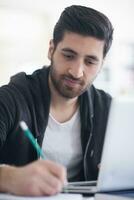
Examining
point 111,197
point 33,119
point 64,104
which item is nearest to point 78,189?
point 111,197

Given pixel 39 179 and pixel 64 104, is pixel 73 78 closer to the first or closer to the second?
pixel 64 104

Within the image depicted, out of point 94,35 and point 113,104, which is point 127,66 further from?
point 113,104

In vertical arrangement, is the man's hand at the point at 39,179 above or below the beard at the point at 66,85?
below

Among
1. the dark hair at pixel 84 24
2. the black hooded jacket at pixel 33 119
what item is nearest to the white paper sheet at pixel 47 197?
the black hooded jacket at pixel 33 119

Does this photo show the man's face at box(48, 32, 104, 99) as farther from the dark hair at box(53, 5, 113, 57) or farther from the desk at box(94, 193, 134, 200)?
the desk at box(94, 193, 134, 200)

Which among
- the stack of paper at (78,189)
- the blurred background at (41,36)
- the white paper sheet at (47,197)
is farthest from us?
the blurred background at (41,36)

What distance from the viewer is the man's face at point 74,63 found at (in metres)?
1.15

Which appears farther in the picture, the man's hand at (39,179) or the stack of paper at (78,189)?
the stack of paper at (78,189)

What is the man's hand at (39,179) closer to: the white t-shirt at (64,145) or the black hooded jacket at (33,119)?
the black hooded jacket at (33,119)

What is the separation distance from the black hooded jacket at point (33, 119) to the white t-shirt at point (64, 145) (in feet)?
0.08

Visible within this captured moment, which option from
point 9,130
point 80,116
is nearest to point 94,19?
point 80,116

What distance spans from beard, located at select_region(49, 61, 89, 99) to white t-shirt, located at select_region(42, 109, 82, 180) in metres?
0.09

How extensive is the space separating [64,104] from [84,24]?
293mm

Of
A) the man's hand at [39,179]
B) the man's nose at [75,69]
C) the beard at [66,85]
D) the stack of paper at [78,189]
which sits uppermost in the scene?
the man's nose at [75,69]
